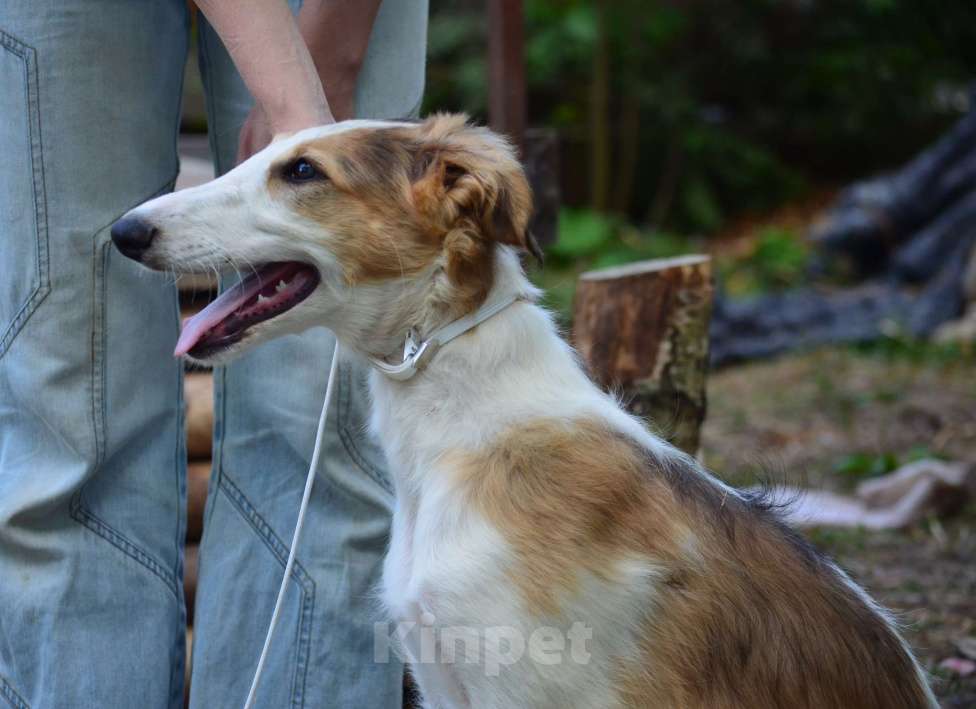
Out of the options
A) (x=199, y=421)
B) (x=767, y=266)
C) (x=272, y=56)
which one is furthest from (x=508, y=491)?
(x=767, y=266)

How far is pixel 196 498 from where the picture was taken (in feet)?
12.9

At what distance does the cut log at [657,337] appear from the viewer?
4.07m

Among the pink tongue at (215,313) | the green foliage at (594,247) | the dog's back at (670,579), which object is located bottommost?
the green foliage at (594,247)

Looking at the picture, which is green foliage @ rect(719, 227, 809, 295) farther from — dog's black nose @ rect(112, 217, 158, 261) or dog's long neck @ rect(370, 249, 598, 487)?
dog's black nose @ rect(112, 217, 158, 261)

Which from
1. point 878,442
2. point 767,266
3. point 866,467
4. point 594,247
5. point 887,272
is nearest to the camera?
point 866,467

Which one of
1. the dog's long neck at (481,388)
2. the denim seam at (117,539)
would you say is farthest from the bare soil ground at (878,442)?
the denim seam at (117,539)

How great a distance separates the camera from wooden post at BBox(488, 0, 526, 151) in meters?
4.87

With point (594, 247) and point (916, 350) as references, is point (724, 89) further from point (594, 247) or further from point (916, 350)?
point (916, 350)

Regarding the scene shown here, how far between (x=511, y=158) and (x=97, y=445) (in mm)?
1083

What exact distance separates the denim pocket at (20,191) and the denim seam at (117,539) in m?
0.39

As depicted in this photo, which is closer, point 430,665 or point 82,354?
point 430,665

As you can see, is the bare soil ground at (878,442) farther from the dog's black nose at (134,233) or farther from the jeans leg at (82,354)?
the dog's black nose at (134,233)

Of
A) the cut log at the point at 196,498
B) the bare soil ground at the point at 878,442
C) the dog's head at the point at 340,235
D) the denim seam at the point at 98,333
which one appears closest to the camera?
the dog's head at the point at 340,235

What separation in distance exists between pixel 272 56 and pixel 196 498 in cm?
183
